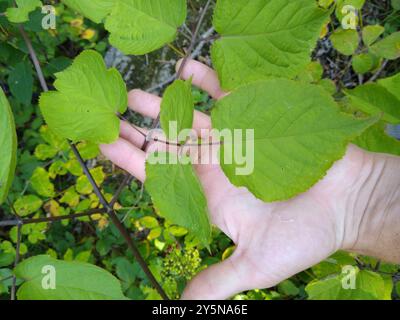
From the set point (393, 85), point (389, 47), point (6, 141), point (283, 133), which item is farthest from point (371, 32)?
point (6, 141)

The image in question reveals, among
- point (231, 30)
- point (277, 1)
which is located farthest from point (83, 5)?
point (277, 1)

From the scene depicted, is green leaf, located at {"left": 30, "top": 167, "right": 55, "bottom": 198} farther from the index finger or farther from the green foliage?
the index finger

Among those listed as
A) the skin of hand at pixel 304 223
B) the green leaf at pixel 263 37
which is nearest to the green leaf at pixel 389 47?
the skin of hand at pixel 304 223

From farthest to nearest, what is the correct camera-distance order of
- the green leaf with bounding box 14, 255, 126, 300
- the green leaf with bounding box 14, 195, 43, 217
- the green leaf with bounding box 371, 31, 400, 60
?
the green leaf with bounding box 14, 195, 43, 217, the green leaf with bounding box 371, 31, 400, 60, the green leaf with bounding box 14, 255, 126, 300

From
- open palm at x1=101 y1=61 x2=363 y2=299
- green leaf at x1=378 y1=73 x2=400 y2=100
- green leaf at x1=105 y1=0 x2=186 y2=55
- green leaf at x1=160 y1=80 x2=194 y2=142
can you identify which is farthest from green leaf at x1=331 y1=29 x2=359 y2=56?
green leaf at x1=160 y1=80 x2=194 y2=142

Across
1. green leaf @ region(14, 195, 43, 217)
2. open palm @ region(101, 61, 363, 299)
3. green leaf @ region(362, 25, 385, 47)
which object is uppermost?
green leaf @ region(362, 25, 385, 47)

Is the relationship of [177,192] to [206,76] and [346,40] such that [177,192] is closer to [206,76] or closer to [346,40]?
[206,76]
